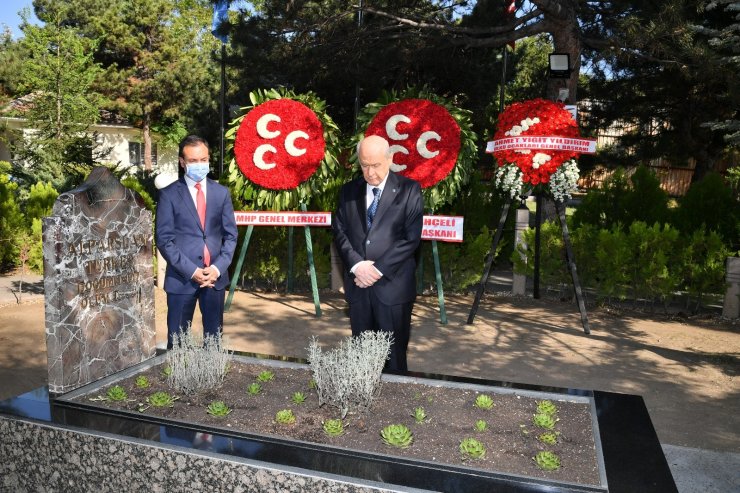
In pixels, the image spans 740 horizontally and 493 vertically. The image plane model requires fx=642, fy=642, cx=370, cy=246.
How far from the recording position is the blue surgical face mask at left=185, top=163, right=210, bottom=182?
4.43m

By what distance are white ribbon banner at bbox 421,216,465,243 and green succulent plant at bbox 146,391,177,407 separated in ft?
16.8

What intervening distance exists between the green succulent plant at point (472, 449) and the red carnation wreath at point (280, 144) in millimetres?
6131

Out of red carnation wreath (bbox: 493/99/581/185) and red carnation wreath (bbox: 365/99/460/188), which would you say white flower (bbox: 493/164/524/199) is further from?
red carnation wreath (bbox: 365/99/460/188)

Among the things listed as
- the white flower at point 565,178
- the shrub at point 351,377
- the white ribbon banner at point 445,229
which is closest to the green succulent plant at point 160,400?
the shrub at point 351,377

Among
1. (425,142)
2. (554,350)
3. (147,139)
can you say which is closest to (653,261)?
(554,350)

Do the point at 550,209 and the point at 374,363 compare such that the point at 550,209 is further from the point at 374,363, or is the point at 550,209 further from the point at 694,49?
the point at 374,363

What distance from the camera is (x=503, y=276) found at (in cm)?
1186

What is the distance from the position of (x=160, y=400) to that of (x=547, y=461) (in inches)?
73.9

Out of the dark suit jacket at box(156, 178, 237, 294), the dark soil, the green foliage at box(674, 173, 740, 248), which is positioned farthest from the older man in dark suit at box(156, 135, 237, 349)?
the green foliage at box(674, 173, 740, 248)

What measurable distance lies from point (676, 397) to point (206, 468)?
453 cm

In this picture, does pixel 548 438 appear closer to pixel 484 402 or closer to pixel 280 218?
pixel 484 402

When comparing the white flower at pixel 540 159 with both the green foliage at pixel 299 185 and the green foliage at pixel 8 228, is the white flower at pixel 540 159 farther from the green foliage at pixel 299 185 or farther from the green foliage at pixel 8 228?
the green foliage at pixel 8 228

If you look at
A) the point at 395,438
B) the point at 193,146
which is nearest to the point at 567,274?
the point at 193,146

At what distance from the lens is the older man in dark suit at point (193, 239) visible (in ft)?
14.4
